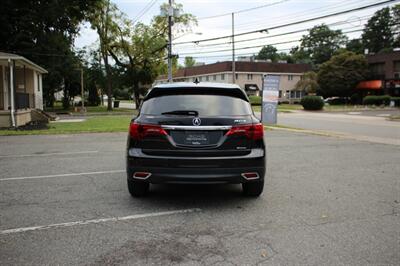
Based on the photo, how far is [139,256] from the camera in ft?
12.9

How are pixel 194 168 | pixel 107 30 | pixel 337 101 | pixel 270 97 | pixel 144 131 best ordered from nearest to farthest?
pixel 194 168 < pixel 144 131 < pixel 270 97 < pixel 107 30 < pixel 337 101

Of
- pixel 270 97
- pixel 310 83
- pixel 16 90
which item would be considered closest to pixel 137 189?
pixel 270 97

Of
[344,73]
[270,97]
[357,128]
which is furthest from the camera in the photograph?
[344,73]

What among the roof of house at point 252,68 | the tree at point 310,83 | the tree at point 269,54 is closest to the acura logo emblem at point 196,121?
the tree at point 310,83

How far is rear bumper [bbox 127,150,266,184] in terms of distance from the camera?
532cm

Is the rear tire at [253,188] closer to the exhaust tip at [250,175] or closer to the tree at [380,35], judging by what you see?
the exhaust tip at [250,175]

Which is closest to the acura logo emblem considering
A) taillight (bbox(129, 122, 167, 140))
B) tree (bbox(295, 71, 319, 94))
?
taillight (bbox(129, 122, 167, 140))

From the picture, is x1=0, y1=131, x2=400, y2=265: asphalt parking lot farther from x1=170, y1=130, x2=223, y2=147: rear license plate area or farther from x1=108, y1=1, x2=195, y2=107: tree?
x1=108, y1=1, x2=195, y2=107: tree

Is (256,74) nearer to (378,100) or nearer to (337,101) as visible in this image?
(337,101)

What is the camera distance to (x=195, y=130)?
17.5 feet

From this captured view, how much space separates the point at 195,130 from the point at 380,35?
106 m

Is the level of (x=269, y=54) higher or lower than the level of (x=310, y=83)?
higher

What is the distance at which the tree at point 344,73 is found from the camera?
56406 millimetres

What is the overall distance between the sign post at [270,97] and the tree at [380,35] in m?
87.4
